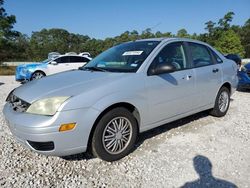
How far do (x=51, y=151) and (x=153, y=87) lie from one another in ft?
5.24

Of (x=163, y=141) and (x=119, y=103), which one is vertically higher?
(x=119, y=103)

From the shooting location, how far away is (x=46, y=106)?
9.45 ft

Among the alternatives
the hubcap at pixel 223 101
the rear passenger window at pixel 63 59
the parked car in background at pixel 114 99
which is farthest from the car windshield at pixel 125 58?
the rear passenger window at pixel 63 59

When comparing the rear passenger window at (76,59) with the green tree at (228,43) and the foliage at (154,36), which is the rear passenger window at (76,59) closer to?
the foliage at (154,36)

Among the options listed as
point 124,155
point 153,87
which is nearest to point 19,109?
point 124,155

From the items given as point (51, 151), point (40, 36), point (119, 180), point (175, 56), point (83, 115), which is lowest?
point (119, 180)

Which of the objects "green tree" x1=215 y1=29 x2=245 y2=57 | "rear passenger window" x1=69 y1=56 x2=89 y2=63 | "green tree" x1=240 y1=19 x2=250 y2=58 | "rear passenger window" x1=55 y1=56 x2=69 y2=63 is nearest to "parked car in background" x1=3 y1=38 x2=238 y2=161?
"rear passenger window" x1=55 y1=56 x2=69 y2=63

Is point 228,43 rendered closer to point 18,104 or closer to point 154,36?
point 154,36

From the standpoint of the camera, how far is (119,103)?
3.29m

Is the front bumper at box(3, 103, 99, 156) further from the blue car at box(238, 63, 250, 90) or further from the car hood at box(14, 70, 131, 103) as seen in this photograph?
the blue car at box(238, 63, 250, 90)

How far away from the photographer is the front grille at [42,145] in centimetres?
286

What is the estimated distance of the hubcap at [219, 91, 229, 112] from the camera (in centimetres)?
521

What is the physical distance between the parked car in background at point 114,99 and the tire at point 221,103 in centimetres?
39

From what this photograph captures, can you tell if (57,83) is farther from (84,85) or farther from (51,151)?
(51,151)
